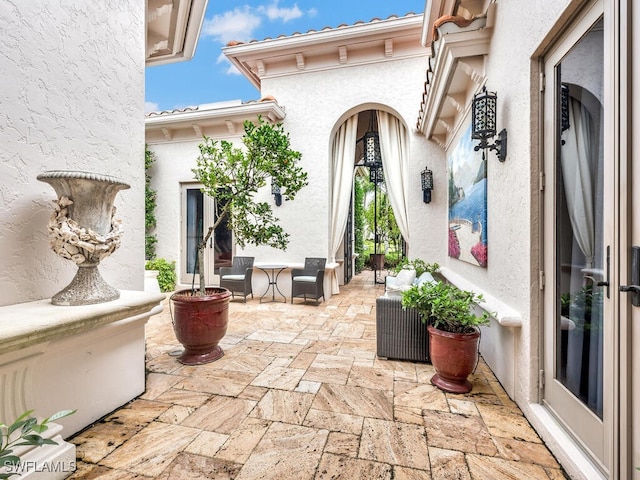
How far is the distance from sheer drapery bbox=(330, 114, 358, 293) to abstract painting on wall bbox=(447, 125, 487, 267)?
2013 mm

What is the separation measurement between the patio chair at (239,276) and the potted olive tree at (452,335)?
331 cm

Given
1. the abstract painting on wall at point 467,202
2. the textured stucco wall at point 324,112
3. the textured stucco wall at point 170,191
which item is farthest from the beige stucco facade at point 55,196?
the textured stucco wall at point 170,191

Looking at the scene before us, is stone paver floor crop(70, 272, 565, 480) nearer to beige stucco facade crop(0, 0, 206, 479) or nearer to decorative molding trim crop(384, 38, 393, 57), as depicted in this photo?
beige stucco facade crop(0, 0, 206, 479)

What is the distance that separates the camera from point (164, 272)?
5852 millimetres

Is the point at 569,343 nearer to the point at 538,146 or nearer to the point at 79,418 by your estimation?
the point at 538,146

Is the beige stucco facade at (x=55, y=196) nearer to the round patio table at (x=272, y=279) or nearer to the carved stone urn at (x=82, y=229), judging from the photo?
the carved stone urn at (x=82, y=229)

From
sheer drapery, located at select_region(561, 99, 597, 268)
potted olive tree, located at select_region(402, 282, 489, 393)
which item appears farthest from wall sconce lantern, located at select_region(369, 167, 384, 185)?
sheer drapery, located at select_region(561, 99, 597, 268)

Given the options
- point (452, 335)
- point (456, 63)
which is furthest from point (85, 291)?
point (456, 63)

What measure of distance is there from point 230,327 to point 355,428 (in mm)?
2375

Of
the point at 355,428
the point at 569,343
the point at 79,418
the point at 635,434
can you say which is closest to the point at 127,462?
the point at 79,418

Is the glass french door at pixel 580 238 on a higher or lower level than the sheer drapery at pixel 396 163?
lower

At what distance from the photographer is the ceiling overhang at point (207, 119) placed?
5266 millimetres

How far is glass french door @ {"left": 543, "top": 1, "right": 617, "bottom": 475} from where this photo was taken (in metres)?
1.26

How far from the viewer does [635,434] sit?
1.10 m
